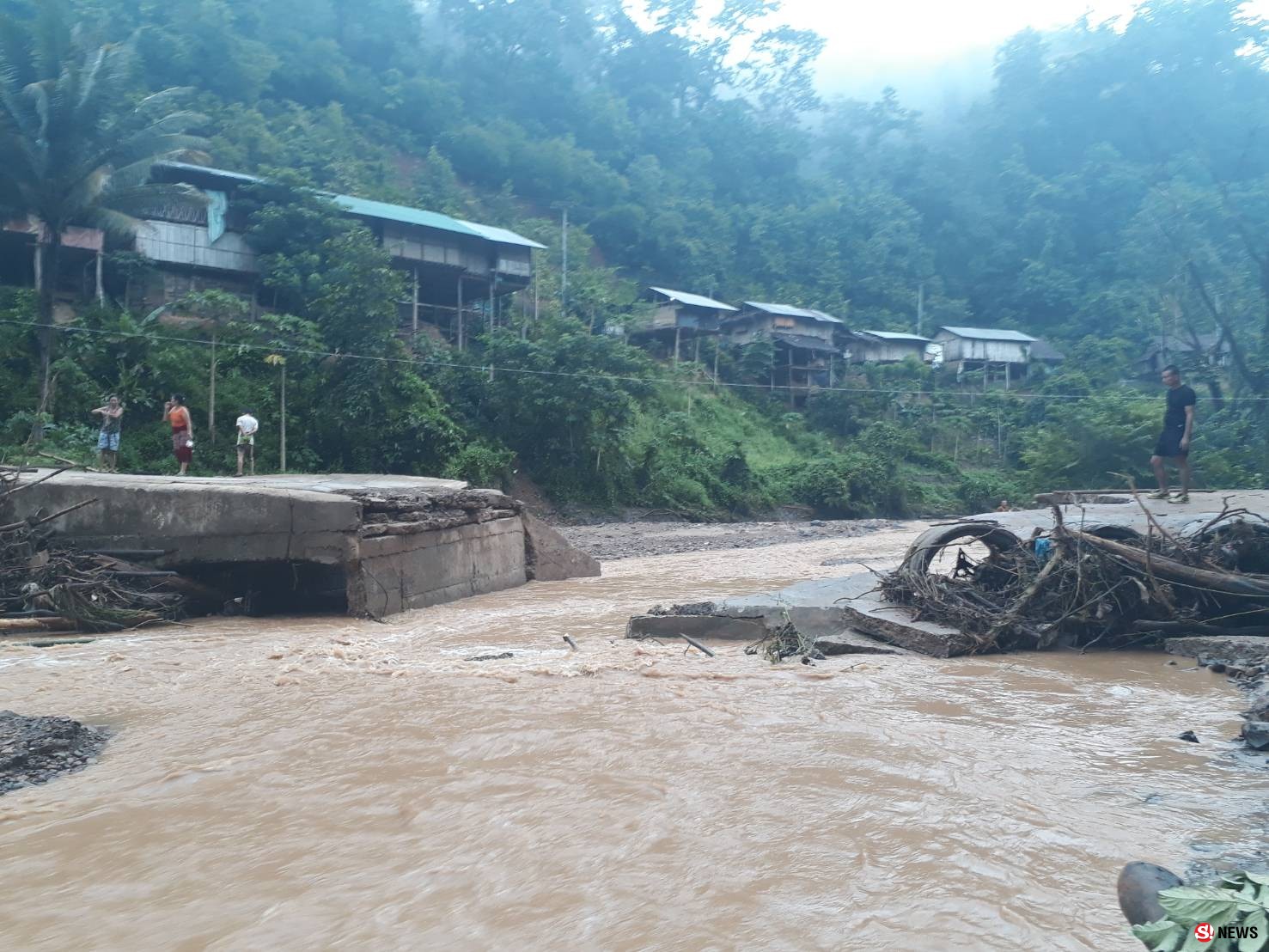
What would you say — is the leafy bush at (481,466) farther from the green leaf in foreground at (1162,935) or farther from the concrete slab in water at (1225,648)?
the green leaf in foreground at (1162,935)

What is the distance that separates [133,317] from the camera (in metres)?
22.1

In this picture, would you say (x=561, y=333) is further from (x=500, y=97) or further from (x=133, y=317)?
(x=500, y=97)

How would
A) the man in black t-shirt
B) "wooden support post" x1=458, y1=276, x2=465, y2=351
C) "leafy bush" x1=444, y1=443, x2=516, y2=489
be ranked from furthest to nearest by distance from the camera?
"wooden support post" x1=458, y1=276, x2=465, y2=351, "leafy bush" x1=444, y1=443, x2=516, y2=489, the man in black t-shirt

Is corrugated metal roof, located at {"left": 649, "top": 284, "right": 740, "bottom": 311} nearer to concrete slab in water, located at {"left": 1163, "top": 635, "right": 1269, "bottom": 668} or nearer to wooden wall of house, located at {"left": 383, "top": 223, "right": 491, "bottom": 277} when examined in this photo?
wooden wall of house, located at {"left": 383, "top": 223, "right": 491, "bottom": 277}

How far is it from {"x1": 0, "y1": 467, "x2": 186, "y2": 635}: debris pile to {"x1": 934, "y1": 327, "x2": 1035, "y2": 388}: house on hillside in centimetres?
3937

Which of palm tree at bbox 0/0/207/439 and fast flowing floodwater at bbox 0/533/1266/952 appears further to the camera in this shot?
palm tree at bbox 0/0/207/439

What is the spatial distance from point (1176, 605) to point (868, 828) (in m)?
5.21

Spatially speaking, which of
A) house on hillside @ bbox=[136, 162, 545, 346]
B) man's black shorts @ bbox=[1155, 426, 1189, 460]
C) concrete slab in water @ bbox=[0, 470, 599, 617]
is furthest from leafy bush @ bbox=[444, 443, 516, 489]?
man's black shorts @ bbox=[1155, 426, 1189, 460]

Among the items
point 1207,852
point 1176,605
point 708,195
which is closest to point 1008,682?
point 1176,605

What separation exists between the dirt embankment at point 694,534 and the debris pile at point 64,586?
370 inches

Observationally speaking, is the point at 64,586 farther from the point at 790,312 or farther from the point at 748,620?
the point at 790,312

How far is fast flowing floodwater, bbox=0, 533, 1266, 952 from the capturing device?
9.53ft

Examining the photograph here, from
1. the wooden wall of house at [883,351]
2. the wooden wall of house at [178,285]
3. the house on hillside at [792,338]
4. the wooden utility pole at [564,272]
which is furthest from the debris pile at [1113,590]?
the wooden wall of house at [883,351]

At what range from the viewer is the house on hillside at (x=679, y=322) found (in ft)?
120
